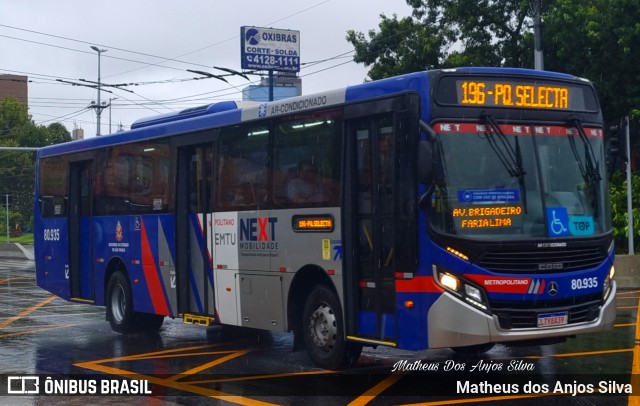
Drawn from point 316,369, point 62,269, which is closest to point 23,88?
point 62,269

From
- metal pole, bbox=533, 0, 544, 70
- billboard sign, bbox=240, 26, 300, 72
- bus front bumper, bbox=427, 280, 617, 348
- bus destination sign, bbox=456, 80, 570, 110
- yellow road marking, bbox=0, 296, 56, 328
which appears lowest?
yellow road marking, bbox=0, 296, 56, 328

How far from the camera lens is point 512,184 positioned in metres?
9.88

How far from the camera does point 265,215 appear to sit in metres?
12.4

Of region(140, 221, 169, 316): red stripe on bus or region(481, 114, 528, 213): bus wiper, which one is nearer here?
region(481, 114, 528, 213): bus wiper

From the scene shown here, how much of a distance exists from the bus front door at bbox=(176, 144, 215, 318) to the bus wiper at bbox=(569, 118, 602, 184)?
537 cm

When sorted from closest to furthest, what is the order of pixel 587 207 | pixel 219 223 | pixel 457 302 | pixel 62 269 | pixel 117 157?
pixel 457 302 → pixel 587 207 → pixel 219 223 → pixel 117 157 → pixel 62 269

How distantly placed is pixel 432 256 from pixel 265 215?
10.8ft

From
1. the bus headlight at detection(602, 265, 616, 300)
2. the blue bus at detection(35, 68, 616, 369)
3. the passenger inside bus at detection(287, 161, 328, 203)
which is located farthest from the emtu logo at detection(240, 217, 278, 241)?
the bus headlight at detection(602, 265, 616, 300)

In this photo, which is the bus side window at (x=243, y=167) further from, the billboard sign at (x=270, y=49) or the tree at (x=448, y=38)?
the billboard sign at (x=270, y=49)

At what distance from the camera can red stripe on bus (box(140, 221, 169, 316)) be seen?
1486 cm

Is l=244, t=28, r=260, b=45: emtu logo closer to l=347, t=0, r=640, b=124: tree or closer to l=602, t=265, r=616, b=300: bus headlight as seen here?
l=347, t=0, r=640, b=124: tree

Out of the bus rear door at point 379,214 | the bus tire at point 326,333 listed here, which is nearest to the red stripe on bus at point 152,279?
the bus tire at point 326,333

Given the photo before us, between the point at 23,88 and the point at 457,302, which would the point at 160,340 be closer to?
the point at 457,302

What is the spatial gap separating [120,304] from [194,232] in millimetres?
2923
